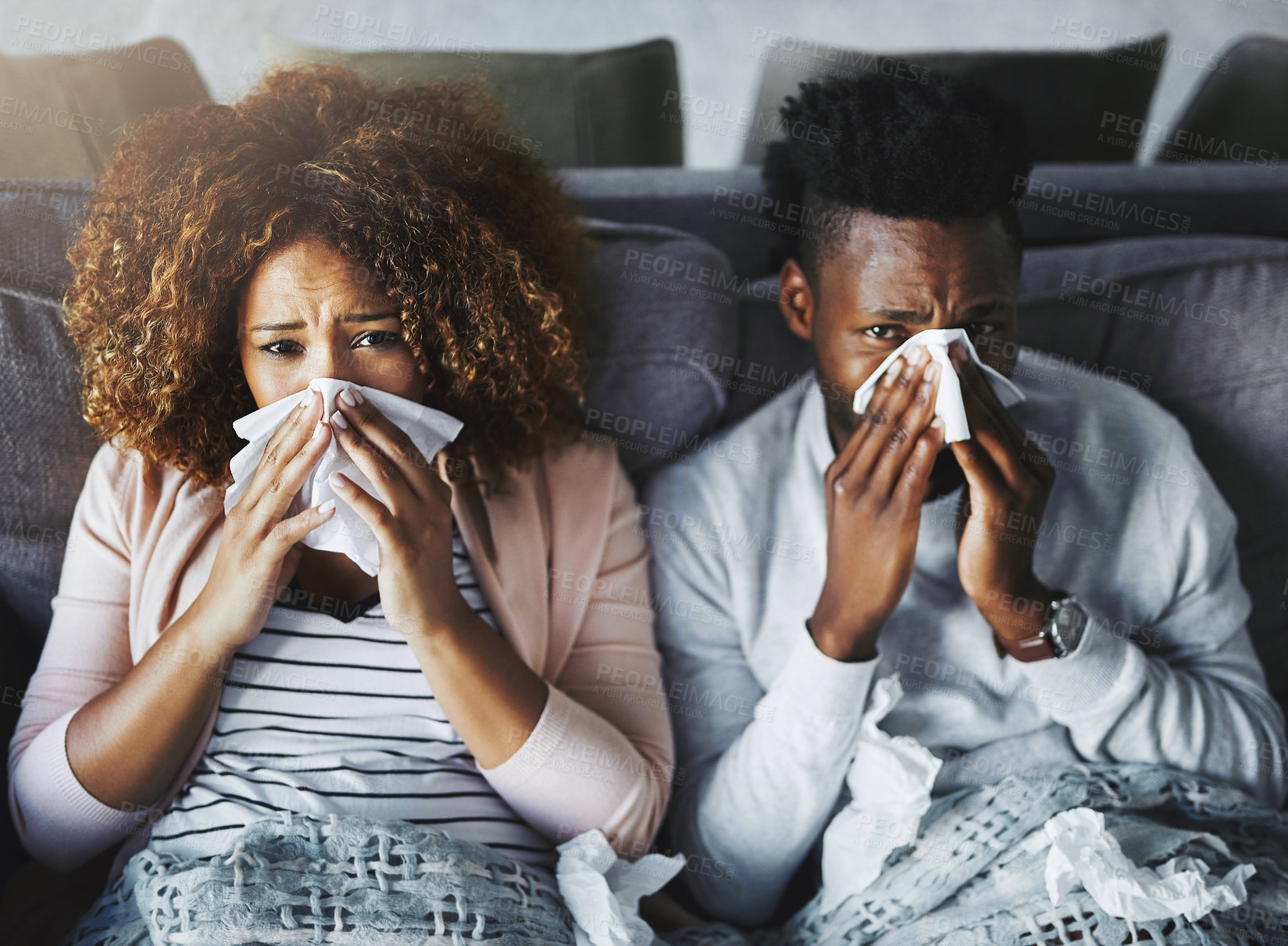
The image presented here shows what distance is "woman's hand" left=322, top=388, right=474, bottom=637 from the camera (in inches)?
35.5

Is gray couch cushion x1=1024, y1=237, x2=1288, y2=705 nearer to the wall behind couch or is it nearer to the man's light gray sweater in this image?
the man's light gray sweater

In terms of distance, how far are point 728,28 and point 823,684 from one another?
73.3 inches

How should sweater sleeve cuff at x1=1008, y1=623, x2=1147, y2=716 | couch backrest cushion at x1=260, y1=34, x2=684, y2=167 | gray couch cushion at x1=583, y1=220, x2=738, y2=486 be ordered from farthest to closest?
couch backrest cushion at x1=260, y1=34, x2=684, y2=167
gray couch cushion at x1=583, y1=220, x2=738, y2=486
sweater sleeve cuff at x1=1008, y1=623, x2=1147, y2=716

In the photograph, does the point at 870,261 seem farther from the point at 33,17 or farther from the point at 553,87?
the point at 33,17

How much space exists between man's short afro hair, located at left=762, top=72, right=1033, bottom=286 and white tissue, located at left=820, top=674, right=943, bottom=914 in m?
0.57

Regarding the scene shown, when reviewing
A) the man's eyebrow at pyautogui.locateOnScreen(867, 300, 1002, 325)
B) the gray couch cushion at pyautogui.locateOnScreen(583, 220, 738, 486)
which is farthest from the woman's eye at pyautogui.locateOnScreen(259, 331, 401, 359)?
the man's eyebrow at pyautogui.locateOnScreen(867, 300, 1002, 325)

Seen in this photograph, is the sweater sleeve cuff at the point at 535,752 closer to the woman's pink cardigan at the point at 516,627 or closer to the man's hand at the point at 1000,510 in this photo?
the woman's pink cardigan at the point at 516,627

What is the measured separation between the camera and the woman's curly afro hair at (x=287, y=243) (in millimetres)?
919

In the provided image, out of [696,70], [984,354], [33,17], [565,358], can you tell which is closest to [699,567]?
[565,358]

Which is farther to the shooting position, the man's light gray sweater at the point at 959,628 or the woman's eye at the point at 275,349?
the man's light gray sweater at the point at 959,628

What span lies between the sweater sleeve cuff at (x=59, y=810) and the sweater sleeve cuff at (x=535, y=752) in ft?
1.28

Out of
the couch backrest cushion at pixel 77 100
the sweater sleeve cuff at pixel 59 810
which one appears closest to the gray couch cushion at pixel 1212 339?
the couch backrest cushion at pixel 77 100

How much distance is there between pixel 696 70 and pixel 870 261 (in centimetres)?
152

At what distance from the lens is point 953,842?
3.54ft
